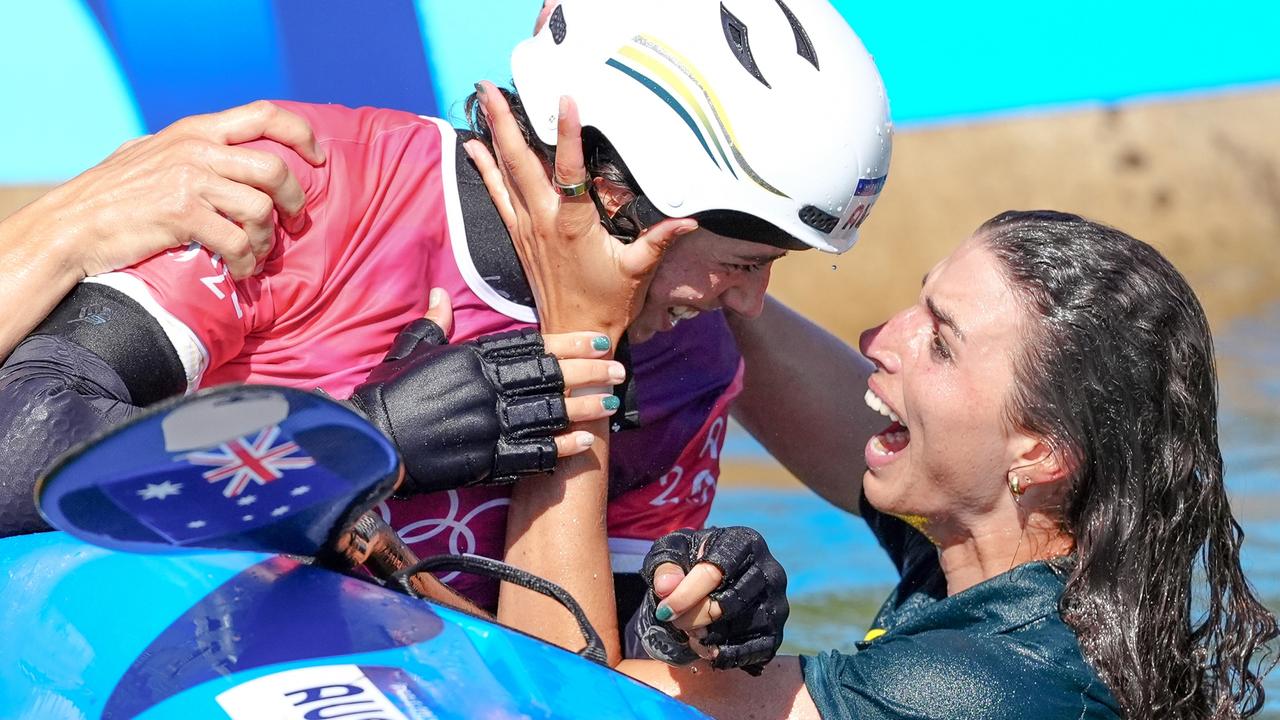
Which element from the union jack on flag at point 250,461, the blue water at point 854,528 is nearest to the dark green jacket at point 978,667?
the union jack on flag at point 250,461

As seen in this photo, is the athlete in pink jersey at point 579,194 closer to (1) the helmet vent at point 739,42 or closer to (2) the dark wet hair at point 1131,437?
(1) the helmet vent at point 739,42

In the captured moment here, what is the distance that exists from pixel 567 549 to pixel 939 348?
64 centimetres

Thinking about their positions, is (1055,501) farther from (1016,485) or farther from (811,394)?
(811,394)

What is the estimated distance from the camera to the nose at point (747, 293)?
7.75 ft

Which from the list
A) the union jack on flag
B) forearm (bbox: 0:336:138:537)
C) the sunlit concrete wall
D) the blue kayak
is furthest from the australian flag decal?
the sunlit concrete wall

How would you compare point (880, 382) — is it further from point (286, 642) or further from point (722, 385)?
point (286, 642)

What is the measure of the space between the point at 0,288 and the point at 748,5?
3.85 ft

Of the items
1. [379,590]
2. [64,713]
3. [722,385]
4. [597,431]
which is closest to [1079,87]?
[722,385]

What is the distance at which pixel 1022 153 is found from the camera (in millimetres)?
7281

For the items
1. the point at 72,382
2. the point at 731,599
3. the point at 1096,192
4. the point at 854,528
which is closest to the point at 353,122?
the point at 72,382

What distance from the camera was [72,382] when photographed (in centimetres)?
190

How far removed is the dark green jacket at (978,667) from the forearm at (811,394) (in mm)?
744

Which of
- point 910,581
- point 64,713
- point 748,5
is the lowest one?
point 910,581

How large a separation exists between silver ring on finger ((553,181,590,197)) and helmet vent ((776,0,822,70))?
1.27ft
